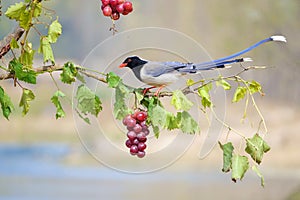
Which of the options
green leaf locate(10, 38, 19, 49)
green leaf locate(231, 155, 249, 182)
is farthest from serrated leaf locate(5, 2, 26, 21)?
green leaf locate(231, 155, 249, 182)

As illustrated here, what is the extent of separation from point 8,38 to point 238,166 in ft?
1.70

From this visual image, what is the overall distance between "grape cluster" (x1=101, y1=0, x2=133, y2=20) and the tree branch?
171 mm

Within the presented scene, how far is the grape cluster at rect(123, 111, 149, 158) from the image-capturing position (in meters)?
1.14

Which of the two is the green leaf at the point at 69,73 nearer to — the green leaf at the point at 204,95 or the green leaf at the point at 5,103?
the green leaf at the point at 5,103

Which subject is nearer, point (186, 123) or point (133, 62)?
point (186, 123)

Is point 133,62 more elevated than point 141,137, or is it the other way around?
point 133,62

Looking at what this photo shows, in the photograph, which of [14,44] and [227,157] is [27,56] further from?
[227,157]

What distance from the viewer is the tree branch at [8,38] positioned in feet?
3.85

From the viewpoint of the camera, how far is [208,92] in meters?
1.22

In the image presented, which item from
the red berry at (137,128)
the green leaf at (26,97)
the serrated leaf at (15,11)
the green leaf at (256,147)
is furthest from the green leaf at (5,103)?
the green leaf at (256,147)

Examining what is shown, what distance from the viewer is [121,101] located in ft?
3.77

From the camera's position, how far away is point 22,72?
1116mm

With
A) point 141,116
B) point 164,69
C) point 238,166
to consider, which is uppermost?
point 164,69

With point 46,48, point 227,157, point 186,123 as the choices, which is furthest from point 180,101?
point 46,48
